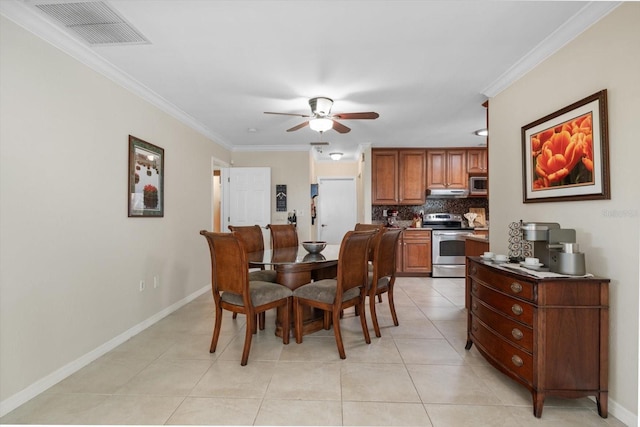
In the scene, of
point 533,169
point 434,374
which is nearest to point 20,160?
point 434,374

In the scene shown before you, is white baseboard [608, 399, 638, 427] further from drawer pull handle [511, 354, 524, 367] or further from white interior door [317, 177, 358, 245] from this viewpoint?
white interior door [317, 177, 358, 245]

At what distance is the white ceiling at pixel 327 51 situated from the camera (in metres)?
1.85

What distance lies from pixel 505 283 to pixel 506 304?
0.13 m

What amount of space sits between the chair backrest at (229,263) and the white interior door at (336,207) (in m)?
4.82

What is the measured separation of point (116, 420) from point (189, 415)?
38cm

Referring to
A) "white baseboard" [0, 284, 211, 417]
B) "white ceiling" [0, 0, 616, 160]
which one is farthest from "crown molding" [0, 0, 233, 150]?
"white baseboard" [0, 284, 211, 417]

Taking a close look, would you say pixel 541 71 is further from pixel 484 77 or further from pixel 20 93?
pixel 20 93

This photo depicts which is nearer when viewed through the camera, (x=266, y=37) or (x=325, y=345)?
(x=266, y=37)

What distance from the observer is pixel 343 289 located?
96.0 inches

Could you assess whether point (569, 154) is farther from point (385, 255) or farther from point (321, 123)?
point (321, 123)

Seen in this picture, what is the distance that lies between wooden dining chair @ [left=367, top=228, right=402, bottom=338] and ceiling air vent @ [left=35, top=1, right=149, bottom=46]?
8.07ft

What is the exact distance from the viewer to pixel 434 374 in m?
2.14

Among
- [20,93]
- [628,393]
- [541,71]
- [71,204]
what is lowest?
[628,393]

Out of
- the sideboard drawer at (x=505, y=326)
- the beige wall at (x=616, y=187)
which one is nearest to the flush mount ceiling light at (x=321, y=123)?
the beige wall at (x=616, y=187)
